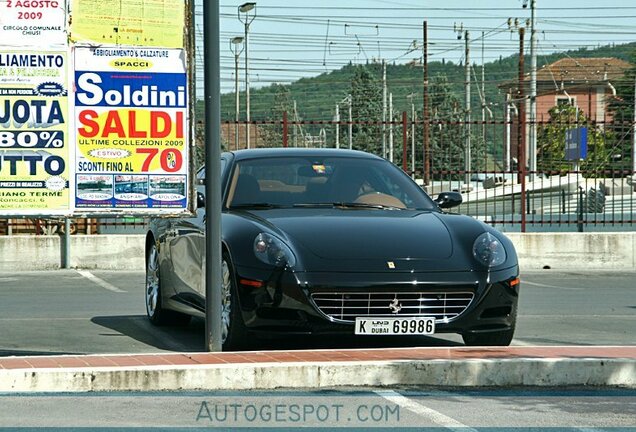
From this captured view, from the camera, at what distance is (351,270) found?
8336mm

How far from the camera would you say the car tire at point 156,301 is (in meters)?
10.7

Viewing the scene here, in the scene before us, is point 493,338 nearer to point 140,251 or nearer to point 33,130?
point 33,130

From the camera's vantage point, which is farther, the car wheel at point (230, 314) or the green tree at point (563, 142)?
the green tree at point (563, 142)

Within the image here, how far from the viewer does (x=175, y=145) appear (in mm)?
8312

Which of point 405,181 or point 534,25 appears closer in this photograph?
point 405,181

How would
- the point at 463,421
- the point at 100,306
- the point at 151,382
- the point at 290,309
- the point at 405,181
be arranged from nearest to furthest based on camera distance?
the point at 463,421
the point at 151,382
the point at 290,309
the point at 405,181
the point at 100,306

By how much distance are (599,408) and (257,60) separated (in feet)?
179

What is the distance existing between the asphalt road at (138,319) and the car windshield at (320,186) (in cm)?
105

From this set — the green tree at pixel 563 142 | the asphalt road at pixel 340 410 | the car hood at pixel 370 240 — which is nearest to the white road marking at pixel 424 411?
the asphalt road at pixel 340 410

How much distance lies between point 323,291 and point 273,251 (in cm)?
45

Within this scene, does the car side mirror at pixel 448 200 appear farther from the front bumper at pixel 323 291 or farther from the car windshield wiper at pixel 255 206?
the front bumper at pixel 323 291

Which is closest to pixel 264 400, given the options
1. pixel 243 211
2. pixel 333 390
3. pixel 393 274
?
pixel 333 390

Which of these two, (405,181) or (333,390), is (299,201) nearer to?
(405,181)

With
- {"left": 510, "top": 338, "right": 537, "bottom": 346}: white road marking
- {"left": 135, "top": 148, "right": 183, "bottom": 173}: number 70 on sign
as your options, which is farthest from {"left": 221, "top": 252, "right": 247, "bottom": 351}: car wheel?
{"left": 510, "top": 338, "right": 537, "bottom": 346}: white road marking
